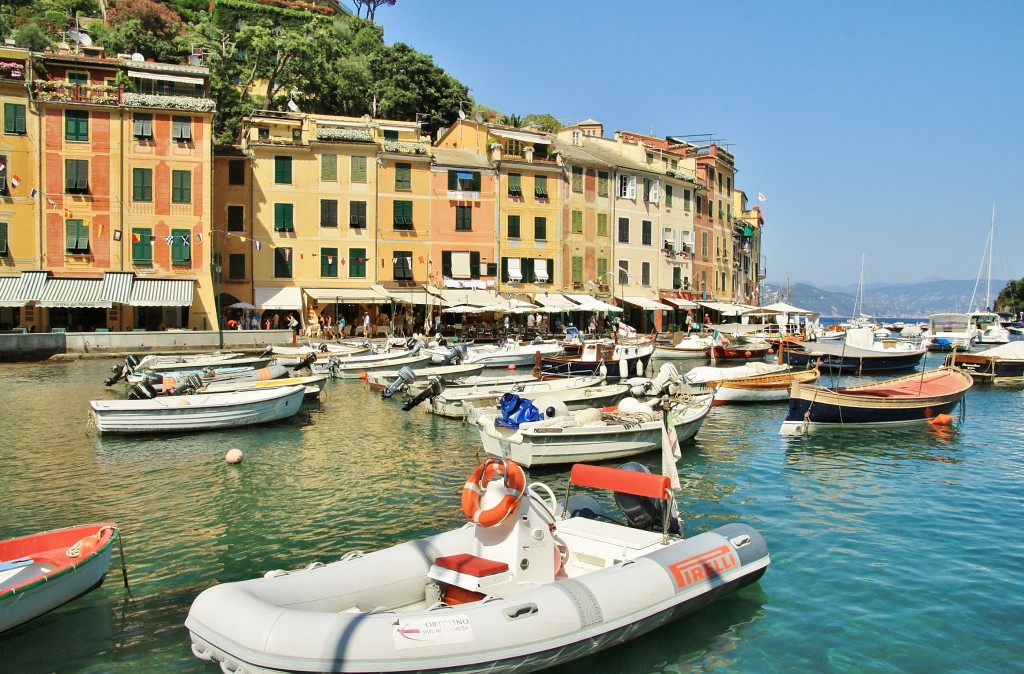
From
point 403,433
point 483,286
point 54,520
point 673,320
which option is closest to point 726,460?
point 403,433

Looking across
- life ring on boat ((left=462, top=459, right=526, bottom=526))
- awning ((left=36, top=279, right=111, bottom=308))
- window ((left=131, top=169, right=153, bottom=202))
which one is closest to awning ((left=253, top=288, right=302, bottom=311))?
window ((left=131, top=169, right=153, bottom=202))

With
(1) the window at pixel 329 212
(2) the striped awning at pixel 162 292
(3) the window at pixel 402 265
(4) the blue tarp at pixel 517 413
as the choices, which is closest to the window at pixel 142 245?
(2) the striped awning at pixel 162 292

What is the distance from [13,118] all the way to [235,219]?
36.0 ft

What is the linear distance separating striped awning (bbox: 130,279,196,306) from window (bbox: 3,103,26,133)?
8813 millimetres

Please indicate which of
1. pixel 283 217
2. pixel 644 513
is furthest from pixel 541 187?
pixel 644 513

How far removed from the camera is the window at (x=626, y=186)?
174ft

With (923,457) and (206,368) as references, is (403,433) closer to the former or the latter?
(206,368)

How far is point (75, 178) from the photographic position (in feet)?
126

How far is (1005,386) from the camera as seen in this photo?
33.7m

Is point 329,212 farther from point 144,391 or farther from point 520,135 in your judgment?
point 144,391

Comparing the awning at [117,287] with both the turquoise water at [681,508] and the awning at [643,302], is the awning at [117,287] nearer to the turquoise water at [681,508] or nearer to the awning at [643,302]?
the turquoise water at [681,508]

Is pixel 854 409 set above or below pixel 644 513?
above

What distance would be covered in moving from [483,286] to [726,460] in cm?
3111

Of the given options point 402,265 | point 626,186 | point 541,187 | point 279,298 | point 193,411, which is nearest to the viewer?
point 193,411
